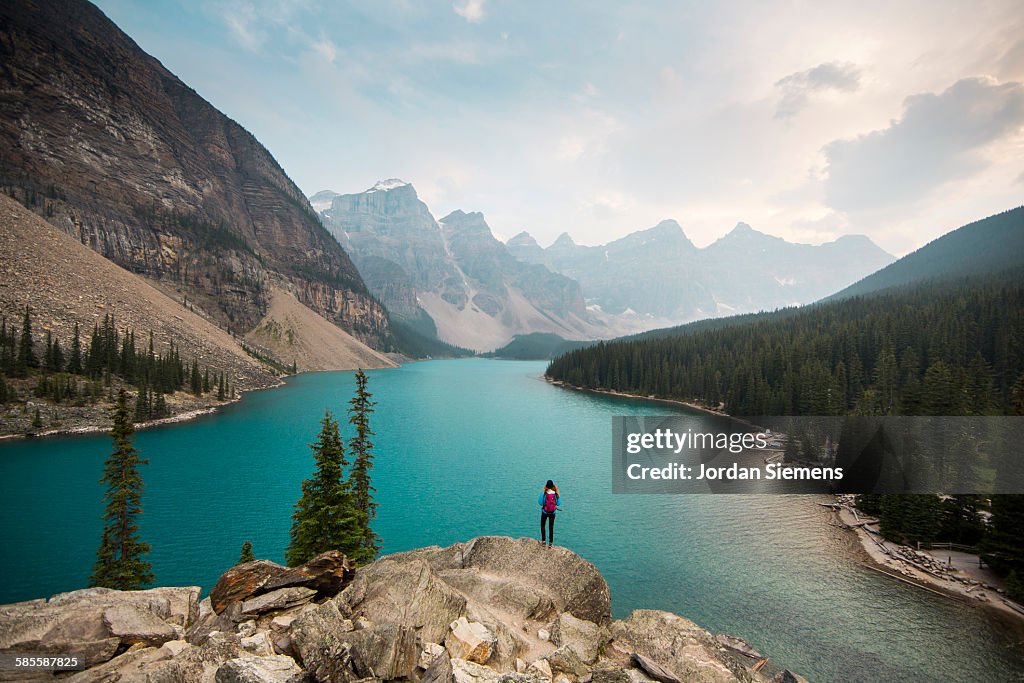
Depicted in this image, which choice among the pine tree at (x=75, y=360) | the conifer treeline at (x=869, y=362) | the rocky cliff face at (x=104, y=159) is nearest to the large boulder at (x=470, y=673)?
the conifer treeline at (x=869, y=362)


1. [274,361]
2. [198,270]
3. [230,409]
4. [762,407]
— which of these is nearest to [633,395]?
[762,407]

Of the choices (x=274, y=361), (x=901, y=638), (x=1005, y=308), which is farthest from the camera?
(x=274, y=361)

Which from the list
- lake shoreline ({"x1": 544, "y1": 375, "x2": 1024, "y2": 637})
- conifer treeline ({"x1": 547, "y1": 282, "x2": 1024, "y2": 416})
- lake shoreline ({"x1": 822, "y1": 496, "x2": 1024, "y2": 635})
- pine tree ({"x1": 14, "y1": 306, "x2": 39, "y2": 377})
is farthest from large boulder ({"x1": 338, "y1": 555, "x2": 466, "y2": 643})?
pine tree ({"x1": 14, "y1": 306, "x2": 39, "y2": 377})

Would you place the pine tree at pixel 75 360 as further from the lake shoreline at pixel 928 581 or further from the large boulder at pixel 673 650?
the lake shoreline at pixel 928 581

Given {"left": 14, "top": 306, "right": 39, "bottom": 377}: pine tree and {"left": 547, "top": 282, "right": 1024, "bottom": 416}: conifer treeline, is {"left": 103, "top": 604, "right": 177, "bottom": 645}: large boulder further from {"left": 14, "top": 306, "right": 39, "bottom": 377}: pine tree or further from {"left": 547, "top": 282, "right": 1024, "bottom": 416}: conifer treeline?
{"left": 14, "top": 306, "right": 39, "bottom": 377}: pine tree

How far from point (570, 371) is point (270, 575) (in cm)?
14821

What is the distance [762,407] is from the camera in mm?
86375

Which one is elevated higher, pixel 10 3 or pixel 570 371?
pixel 10 3

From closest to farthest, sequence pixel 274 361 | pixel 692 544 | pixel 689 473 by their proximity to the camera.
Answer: pixel 692 544, pixel 689 473, pixel 274 361

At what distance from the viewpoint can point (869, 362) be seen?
9169 cm

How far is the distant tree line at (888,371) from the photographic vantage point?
3503 cm

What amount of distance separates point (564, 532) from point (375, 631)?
1132 inches

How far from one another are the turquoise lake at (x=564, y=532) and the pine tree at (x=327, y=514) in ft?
29.3

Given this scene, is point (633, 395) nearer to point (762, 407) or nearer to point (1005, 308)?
point (762, 407)
